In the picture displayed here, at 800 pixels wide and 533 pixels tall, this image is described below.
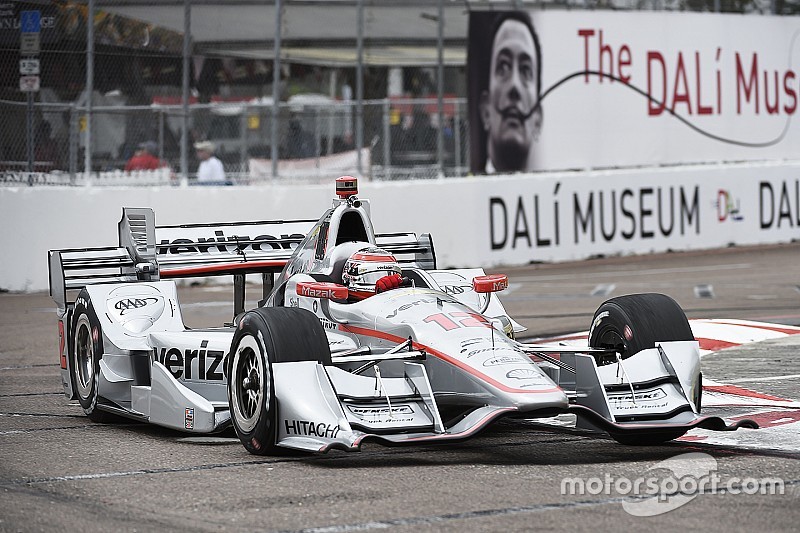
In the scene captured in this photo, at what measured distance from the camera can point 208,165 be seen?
19.9m

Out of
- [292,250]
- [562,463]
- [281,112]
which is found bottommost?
[562,463]

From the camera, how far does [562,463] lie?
7.05 m

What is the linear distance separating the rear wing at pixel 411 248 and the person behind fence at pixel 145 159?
366 inches

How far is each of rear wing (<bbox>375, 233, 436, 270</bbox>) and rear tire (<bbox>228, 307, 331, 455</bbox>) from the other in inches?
120

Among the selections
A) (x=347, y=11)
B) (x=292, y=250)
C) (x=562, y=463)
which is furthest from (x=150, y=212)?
(x=347, y=11)

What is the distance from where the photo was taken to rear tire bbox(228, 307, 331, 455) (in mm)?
7195

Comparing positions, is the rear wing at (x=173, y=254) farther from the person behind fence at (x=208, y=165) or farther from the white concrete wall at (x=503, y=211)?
the person behind fence at (x=208, y=165)

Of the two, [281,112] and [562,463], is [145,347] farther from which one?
[281,112]

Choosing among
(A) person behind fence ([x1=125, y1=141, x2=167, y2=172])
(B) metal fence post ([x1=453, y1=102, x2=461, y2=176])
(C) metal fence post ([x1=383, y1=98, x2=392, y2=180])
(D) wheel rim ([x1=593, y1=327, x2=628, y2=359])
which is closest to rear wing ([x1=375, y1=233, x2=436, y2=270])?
(D) wheel rim ([x1=593, y1=327, x2=628, y2=359])

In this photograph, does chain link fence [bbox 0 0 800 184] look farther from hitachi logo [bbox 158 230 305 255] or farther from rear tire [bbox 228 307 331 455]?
rear tire [bbox 228 307 331 455]

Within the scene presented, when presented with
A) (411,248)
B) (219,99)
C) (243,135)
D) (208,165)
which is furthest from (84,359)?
(219,99)

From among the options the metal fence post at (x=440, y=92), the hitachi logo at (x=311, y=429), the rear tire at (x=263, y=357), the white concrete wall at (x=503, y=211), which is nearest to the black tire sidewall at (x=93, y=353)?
the rear tire at (x=263, y=357)

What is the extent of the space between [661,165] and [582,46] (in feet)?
8.30

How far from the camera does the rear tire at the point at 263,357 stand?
23.6 feet
